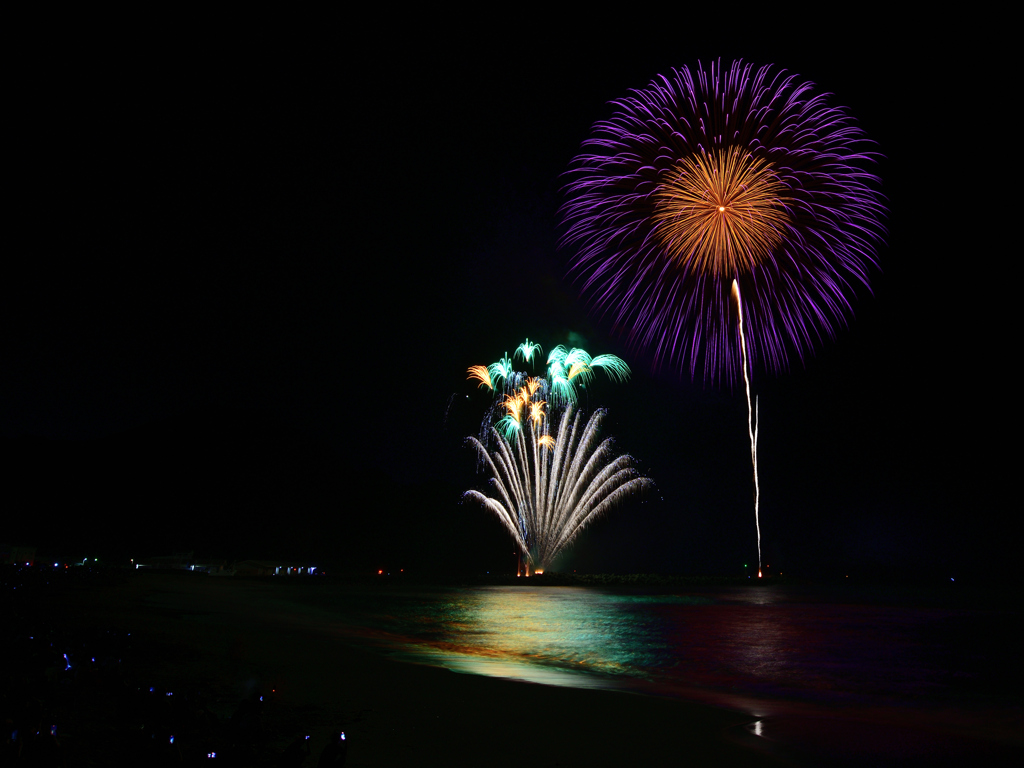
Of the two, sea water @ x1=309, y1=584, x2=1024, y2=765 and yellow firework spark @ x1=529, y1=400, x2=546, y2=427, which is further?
yellow firework spark @ x1=529, y1=400, x2=546, y2=427

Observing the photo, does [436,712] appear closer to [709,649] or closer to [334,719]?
[334,719]

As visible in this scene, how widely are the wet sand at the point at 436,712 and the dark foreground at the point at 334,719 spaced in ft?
0.14

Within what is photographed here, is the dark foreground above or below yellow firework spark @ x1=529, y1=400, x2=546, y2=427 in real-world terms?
below

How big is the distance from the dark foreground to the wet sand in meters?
0.04

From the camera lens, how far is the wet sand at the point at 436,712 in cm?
930

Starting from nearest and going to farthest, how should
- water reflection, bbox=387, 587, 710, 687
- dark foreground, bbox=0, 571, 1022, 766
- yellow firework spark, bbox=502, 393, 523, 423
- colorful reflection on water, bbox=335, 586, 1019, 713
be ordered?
dark foreground, bbox=0, 571, 1022, 766 < colorful reflection on water, bbox=335, 586, 1019, 713 < water reflection, bbox=387, 587, 710, 687 < yellow firework spark, bbox=502, 393, 523, 423

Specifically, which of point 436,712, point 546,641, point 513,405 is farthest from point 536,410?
point 436,712

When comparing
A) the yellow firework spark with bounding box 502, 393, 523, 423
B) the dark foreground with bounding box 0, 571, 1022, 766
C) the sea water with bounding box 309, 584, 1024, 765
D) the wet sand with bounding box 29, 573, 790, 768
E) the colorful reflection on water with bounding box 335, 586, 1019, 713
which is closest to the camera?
the dark foreground with bounding box 0, 571, 1022, 766

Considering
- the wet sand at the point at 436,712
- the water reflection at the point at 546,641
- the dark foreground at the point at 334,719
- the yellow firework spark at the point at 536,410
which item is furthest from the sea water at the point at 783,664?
the yellow firework spark at the point at 536,410

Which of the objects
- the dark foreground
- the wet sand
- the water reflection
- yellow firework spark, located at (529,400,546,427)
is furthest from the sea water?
yellow firework spark, located at (529,400,546,427)

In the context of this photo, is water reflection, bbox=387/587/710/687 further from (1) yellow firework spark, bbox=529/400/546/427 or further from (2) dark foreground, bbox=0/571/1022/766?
(1) yellow firework spark, bbox=529/400/546/427

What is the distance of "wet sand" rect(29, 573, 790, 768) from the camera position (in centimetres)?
930

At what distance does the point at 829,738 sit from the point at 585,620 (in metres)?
26.1

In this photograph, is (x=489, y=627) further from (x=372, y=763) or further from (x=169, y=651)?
(x=372, y=763)
